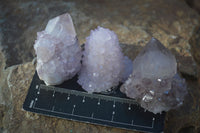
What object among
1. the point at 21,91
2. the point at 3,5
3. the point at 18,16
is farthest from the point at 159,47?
the point at 3,5

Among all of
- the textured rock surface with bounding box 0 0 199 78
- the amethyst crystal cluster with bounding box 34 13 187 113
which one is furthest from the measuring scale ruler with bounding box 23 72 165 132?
the textured rock surface with bounding box 0 0 199 78

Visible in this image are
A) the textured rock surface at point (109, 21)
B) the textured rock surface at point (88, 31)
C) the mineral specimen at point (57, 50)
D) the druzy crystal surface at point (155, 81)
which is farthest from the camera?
the textured rock surface at point (109, 21)

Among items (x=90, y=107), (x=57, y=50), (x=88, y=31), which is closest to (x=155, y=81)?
(x=90, y=107)

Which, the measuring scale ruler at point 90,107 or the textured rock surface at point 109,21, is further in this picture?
the textured rock surface at point 109,21

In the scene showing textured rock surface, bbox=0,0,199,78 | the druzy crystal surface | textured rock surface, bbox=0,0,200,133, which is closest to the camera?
the druzy crystal surface

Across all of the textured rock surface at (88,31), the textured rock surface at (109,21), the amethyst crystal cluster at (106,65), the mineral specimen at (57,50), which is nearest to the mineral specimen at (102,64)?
the amethyst crystal cluster at (106,65)

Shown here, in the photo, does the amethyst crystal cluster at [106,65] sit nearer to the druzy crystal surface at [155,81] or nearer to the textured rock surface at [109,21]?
the druzy crystal surface at [155,81]

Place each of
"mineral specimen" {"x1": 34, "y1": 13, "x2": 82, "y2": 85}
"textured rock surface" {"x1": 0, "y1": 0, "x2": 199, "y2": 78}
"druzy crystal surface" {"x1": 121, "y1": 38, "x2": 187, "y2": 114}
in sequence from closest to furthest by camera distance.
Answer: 1. "druzy crystal surface" {"x1": 121, "y1": 38, "x2": 187, "y2": 114}
2. "mineral specimen" {"x1": 34, "y1": 13, "x2": 82, "y2": 85}
3. "textured rock surface" {"x1": 0, "y1": 0, "x2": 199, "y2": 78}

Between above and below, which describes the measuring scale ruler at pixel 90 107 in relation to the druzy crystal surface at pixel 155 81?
below

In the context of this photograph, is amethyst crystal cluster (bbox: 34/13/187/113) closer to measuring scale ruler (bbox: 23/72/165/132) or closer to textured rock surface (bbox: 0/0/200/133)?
measuring scale ruler (bbox: 23/72/165/132)
